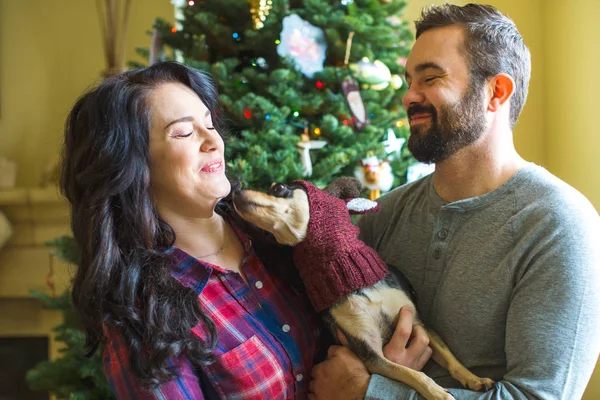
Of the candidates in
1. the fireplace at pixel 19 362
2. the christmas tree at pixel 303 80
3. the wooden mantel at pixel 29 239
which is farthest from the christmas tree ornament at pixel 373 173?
the fireplace at pixel 19 362

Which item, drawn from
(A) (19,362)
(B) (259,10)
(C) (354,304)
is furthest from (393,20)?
(A) (19,362)

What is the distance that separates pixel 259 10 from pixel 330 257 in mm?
1103

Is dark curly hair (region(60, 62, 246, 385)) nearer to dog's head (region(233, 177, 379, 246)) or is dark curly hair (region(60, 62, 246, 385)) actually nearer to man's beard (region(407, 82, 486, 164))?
dog's head (region(233, 177, 379, 246))

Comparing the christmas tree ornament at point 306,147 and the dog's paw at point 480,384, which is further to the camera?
the christmas tree ornament at point 306,147

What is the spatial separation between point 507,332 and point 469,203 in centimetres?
30

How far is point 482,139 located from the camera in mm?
1333

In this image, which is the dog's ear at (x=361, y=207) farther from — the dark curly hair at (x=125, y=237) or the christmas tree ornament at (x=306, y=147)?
the christmas tree ornament at (x=306, y=147)

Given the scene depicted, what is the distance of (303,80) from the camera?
2.03 m

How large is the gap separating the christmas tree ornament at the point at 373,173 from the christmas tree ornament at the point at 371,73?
0.26 meters

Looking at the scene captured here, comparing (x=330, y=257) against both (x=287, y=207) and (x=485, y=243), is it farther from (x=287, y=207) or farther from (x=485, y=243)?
(x=485, y=243)

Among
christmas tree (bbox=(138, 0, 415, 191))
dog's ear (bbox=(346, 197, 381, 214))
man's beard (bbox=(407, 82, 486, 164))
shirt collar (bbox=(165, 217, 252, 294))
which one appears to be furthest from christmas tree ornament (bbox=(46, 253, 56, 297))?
man's beard (bbox=(407, 82, 486, 164))

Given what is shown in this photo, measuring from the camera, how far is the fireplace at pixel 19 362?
3.38 m

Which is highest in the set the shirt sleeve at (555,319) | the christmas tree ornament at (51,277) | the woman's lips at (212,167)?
the woman's lips at (212,167)

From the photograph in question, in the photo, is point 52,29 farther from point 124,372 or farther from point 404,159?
point 124,372
